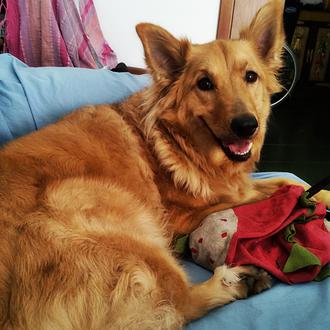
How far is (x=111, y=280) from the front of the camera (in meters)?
1.06

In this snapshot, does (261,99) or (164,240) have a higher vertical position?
(261,99)

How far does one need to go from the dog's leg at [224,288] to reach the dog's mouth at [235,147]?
506 millimetres

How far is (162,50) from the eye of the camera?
1663 millimetres

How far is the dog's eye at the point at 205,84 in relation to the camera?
159 centimetres

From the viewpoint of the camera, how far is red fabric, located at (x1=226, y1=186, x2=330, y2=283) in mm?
1236

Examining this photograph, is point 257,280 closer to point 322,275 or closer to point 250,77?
point 322,275

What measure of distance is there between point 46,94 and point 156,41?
0.65 m

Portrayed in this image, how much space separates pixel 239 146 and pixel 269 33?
622 millimetres

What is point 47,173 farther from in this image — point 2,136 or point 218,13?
point 218,13

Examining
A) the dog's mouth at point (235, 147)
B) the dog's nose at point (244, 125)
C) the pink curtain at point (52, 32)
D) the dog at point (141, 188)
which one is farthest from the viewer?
the pink curtain at point (52, 32)

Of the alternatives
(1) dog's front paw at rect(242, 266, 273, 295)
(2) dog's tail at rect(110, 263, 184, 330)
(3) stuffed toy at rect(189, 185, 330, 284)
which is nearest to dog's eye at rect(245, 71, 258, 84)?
(3) stuffed toy at rect(189, 185, 330, 284)

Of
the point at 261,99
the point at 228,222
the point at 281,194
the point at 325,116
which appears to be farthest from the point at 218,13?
the point at 325,116

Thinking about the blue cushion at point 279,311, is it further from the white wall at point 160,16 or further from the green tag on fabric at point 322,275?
the white wall at point 160,16

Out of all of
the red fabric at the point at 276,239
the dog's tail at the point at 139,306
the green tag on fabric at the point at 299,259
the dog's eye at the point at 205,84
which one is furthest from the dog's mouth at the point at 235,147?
the dog's tail at the point at 139,306
